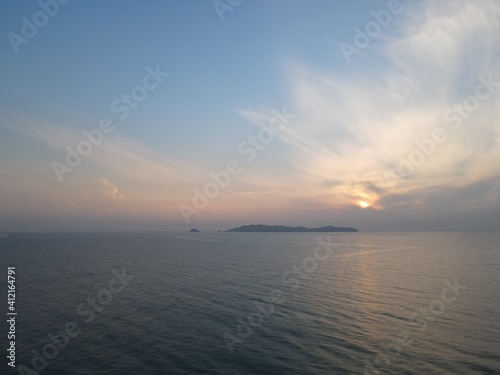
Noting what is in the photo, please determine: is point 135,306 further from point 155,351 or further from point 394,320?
point 394,320

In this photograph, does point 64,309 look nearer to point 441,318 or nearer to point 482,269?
point 441,318

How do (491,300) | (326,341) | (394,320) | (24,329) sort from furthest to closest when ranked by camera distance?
(491,300) < (394,320) < (24,329) < (326,341)

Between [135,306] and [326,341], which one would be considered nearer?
[326,341]

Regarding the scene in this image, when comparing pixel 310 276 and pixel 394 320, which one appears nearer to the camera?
pixel 394 320

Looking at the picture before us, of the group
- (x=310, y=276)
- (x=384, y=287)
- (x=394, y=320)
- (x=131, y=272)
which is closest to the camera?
(x=394, y=320)

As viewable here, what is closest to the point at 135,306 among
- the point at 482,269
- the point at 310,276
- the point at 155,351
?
the point at 155,351

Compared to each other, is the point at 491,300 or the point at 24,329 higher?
the point at 491,300

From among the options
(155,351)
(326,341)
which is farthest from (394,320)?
(155,351)

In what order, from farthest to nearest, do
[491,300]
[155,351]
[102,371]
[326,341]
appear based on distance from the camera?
[491,300] → [326,341] → [155,351] → [102,371]

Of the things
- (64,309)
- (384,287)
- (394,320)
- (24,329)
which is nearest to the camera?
(24,329)
